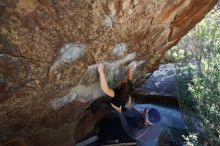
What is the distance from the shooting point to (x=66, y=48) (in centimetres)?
312

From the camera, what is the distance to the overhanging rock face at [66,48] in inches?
108

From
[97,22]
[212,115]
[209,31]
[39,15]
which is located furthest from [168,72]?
[39,15]

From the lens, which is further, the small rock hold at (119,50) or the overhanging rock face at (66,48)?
the small rock hold at (119,50)

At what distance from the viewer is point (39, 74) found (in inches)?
123

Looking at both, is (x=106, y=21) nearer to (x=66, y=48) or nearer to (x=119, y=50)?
(x=66, y=48)

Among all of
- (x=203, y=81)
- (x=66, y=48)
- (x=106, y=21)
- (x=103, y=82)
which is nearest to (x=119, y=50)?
(x=103, y=82)

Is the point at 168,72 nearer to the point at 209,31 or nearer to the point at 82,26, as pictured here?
the point at 209,31

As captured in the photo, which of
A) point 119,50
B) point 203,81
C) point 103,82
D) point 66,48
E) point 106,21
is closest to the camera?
point 66,48

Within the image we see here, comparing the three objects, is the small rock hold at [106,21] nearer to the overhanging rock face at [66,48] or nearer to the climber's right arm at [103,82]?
the overhanging rock face at [66,48]

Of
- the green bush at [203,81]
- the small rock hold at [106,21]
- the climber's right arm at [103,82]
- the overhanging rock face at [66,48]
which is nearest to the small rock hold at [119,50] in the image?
the overhanging rock face at [66,48]

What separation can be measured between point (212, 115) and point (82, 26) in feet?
11.1

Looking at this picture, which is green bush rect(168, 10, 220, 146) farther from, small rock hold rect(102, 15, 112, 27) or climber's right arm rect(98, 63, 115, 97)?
small rock hold rect(102, 15, 112, 27)

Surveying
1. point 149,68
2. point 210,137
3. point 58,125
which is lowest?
point 210,137

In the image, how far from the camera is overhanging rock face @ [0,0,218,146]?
2736mm
